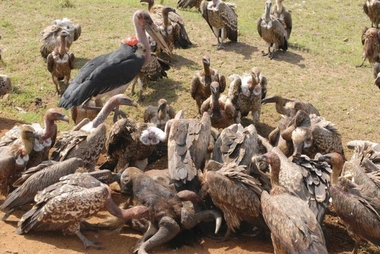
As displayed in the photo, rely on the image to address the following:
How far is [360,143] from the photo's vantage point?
947 cm

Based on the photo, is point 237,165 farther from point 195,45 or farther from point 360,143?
point 195,45

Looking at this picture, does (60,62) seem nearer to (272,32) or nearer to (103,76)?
(103,76)

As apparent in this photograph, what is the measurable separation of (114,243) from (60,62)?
530 centimetres

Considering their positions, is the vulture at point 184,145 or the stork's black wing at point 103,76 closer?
the vulture at point 184,145

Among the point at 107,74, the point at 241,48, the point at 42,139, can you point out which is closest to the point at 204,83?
the point at 107,74

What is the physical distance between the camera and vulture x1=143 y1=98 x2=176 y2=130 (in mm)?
10297

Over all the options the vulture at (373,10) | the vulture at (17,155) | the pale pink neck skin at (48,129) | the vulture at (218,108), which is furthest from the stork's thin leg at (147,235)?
the vulture at (373,10)

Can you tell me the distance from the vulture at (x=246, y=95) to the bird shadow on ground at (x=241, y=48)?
10.5 ft

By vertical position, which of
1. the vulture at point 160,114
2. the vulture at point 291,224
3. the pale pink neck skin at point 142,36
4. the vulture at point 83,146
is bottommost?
the vulture at point 160,114

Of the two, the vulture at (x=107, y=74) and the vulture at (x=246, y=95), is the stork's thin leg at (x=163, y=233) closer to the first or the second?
the vulture at (x=107, y=74)

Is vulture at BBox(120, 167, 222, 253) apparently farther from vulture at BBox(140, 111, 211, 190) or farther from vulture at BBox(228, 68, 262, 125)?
vulture at BBox(228, 68, 262, 125)

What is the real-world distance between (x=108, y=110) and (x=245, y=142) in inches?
102

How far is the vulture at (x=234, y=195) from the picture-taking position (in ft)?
25.0

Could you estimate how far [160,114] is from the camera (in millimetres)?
10297
